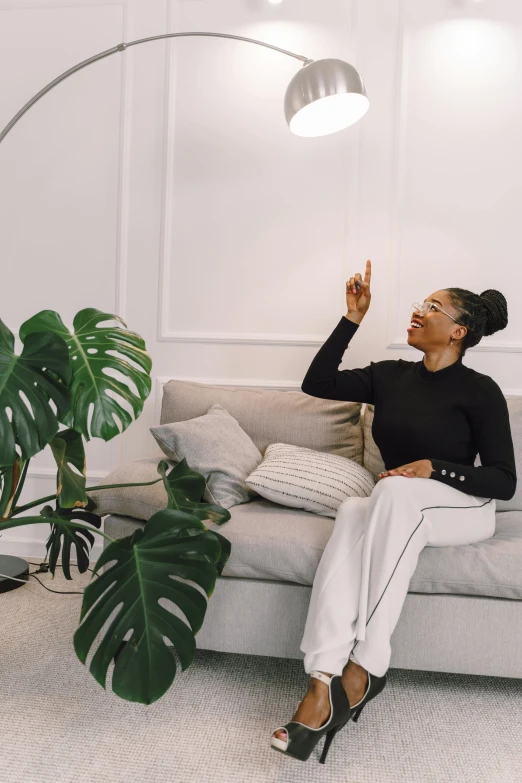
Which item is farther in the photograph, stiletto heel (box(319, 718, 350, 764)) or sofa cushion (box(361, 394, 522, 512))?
sofa cushion (box(361, 394, 522, 512))

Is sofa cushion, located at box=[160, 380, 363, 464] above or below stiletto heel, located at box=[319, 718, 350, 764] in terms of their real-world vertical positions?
above

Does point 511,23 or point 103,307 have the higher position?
point 511,23

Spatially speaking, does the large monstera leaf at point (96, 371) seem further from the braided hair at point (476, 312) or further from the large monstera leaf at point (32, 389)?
the braided hair at point (476, 312)

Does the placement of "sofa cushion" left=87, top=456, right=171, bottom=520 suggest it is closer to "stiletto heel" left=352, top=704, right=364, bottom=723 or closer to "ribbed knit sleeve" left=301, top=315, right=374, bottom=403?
"ribbed knit sleeve" left=301, top=315, right=374, bottom=403

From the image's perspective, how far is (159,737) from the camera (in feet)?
5.08

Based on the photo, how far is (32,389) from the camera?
145cm

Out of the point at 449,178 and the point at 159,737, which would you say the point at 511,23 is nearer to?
the point at 449,178

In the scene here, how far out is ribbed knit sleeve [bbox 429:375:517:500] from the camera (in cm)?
184

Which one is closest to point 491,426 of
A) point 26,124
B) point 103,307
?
point 103,307

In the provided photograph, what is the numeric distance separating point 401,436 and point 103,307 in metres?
1.62

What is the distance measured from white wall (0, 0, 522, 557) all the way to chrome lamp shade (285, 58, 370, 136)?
1.45 feet

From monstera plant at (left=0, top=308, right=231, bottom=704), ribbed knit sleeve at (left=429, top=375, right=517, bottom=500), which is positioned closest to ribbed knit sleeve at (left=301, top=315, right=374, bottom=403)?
ribbed knit sleeve at (left=429, top=375, right=517, bottom=500)

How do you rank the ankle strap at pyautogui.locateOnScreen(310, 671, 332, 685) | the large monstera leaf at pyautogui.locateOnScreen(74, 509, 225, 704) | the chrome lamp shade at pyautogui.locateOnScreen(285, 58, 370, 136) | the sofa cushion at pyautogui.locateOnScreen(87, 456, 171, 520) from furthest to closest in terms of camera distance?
the chrome lamp shade at pyautogui.locateOnScreen(285, 58, 370, 136)
the sofa cushion at pyautogui.locateOnScreen(87, 456, 171, 520)
the ankle strap at pyautogui.locateOnScreen(310, 671, 332, 685)
the large monstera leaf at pyautogui.locateOnScreen(74, 509, 225, 704)

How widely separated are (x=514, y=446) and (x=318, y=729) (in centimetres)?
129
